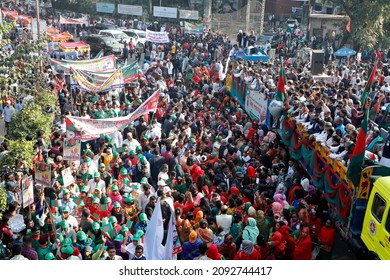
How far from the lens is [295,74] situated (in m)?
20.0

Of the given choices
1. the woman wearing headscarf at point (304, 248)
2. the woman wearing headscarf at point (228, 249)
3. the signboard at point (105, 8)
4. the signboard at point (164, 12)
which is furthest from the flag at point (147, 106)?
the signboard at point (105, 8)

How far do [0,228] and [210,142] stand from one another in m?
6.30

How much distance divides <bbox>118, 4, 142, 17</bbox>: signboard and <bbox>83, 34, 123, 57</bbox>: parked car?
12.6m

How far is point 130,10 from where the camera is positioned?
4356cm

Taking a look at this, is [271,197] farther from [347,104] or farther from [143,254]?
[347,104]

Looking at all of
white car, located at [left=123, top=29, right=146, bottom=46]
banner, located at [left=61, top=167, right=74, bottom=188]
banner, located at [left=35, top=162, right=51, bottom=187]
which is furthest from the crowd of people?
white car, located at [left=123, top=29, right=146, bottom=46]

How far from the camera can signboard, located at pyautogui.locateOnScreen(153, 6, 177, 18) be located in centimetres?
4175

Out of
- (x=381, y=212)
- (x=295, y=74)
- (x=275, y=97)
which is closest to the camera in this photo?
(x=381, y=212)

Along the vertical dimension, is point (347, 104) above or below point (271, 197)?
above

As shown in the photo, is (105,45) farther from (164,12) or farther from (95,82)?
(95,82)

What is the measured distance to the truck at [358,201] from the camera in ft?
26.8

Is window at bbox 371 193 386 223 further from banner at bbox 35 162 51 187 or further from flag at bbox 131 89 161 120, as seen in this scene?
flag at bbox 131 89 161 120

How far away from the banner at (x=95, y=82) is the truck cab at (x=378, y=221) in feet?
30.8

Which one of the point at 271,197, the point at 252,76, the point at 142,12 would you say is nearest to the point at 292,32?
the point at 142,12
